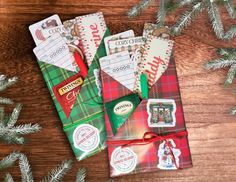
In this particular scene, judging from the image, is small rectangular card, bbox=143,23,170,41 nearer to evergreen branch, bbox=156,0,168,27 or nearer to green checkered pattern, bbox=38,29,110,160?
evergreen branch, bbox=156,0,168,27

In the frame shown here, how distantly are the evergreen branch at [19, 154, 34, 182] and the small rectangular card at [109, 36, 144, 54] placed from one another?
39 cm

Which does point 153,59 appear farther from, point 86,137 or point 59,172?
point 59,172

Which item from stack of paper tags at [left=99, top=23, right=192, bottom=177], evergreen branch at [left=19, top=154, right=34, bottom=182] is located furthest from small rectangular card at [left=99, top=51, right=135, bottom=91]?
evergreen branch at [left=19, top=154, right=34, bottom=182]

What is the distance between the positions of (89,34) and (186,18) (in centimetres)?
28

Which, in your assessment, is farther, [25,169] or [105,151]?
[105,151]

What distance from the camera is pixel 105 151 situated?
145 cm

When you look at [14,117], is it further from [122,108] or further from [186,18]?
[186,18]

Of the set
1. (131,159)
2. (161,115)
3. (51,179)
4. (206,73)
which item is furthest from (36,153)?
(206,73)

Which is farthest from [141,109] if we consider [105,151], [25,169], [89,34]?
[25,169]

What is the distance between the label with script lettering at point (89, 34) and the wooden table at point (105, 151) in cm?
3

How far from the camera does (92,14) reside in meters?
1.46

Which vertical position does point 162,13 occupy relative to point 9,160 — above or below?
above

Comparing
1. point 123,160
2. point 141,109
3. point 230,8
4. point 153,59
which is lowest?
point 123,160

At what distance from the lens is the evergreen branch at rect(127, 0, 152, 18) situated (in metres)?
1.44
